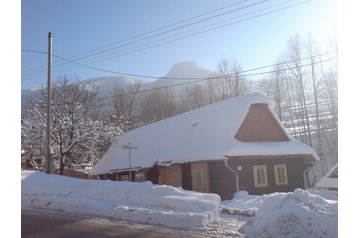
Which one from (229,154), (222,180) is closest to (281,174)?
(222,180)

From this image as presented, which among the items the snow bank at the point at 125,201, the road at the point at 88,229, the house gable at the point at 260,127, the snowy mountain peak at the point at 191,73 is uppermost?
the snowy mountain peak at the point at 191,73

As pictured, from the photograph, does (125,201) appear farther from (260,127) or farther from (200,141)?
(260,127)

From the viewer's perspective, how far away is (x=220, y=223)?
696 cm

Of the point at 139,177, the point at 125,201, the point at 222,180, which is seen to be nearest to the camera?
the point at 125,201

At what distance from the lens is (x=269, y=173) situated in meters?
16.4

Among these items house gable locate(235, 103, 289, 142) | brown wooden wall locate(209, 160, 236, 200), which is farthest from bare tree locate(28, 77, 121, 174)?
house gable locate(235, 103, 289, 142)

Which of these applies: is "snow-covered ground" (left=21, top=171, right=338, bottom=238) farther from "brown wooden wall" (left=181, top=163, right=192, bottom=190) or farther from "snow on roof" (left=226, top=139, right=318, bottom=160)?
"brown wooden wall" (left=181, top=163, right=192, bottom=190)

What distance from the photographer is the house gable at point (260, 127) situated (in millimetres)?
16859

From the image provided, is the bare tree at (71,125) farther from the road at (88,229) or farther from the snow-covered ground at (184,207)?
the road at (88,229)

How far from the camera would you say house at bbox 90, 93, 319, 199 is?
15555 mm

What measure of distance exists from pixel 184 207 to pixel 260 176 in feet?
29.7

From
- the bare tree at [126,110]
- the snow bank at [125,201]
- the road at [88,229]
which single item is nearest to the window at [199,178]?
the snow bank at [125,201]

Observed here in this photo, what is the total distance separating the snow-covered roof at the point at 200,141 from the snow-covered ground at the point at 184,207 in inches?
171
